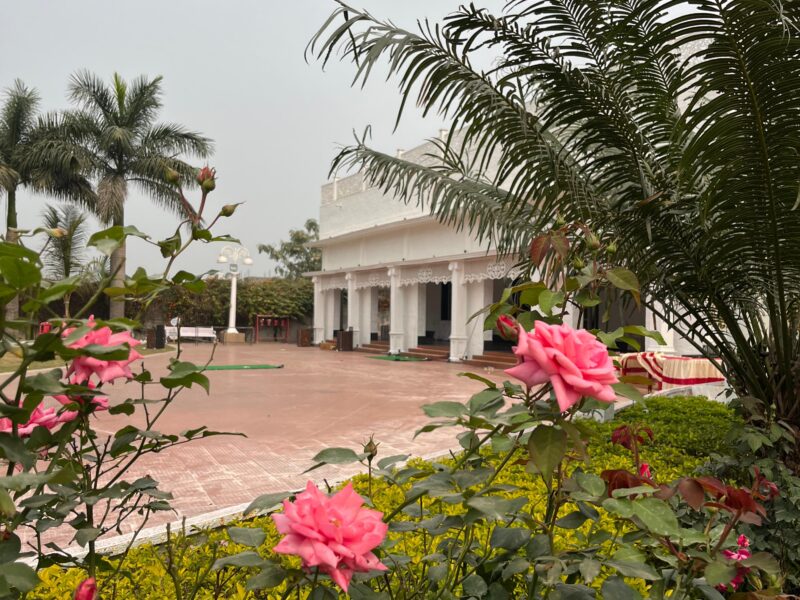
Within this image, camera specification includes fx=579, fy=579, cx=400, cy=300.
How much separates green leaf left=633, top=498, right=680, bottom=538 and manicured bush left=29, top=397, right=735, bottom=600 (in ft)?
0.45

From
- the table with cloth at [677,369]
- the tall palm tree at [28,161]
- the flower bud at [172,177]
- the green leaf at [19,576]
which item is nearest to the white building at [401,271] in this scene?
the table with cloth at [677,369]

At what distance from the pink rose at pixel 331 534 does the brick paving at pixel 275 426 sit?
2223mm

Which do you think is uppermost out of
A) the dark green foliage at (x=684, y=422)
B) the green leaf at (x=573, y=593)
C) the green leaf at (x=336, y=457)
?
the green leaf at (x=336, y=457)

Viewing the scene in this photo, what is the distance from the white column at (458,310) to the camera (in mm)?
16094

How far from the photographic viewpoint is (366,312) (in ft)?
71.6

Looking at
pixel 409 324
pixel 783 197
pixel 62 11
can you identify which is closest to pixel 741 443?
pixel 783 197

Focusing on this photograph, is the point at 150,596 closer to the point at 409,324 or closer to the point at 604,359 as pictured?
the point at 604,359

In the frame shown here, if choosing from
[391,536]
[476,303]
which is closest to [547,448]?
[391,536]

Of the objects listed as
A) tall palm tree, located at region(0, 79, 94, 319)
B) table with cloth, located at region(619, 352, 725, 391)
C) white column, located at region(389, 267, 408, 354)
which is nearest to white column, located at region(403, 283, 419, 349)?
white column, located at region(389, 267, 408, 354)

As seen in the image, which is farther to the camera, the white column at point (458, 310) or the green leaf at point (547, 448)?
the white column at point (458, 310)

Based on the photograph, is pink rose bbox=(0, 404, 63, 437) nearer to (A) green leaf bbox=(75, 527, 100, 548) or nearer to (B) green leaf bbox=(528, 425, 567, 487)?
(A) green leaf bbox=(75, 527, 100, 548)

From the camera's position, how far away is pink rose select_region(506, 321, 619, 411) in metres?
0.79

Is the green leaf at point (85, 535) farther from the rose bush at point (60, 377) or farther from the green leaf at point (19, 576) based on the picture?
the green leaf at point (19, 576)

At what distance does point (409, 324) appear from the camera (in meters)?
19.1
